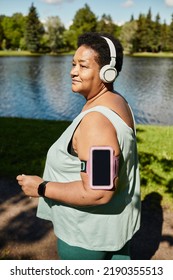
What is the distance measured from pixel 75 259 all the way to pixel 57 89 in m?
28.6

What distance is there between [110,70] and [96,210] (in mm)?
945

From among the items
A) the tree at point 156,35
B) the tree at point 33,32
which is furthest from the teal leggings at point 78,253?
the tree at point 156,35

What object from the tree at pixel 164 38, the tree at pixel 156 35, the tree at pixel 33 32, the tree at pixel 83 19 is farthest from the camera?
the tree at pixel 83 19

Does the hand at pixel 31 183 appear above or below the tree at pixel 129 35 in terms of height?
below

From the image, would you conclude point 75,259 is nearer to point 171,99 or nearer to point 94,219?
point 94,219

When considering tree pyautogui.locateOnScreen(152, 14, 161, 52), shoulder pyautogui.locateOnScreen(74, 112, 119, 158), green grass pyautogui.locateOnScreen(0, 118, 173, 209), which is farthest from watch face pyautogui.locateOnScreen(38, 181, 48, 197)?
tree pyautogui.locateOnScreen(152, 14, 161, 52)

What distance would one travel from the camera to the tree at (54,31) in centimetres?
9650

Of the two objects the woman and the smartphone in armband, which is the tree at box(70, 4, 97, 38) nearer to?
the woman

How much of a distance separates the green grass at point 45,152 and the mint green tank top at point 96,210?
3.90 m

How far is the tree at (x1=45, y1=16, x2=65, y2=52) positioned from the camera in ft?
317

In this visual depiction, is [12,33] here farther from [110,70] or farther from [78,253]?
[78,253]

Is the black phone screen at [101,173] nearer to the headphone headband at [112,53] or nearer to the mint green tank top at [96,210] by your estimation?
the mint green tank top at [96,210]

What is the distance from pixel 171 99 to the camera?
2606cm
